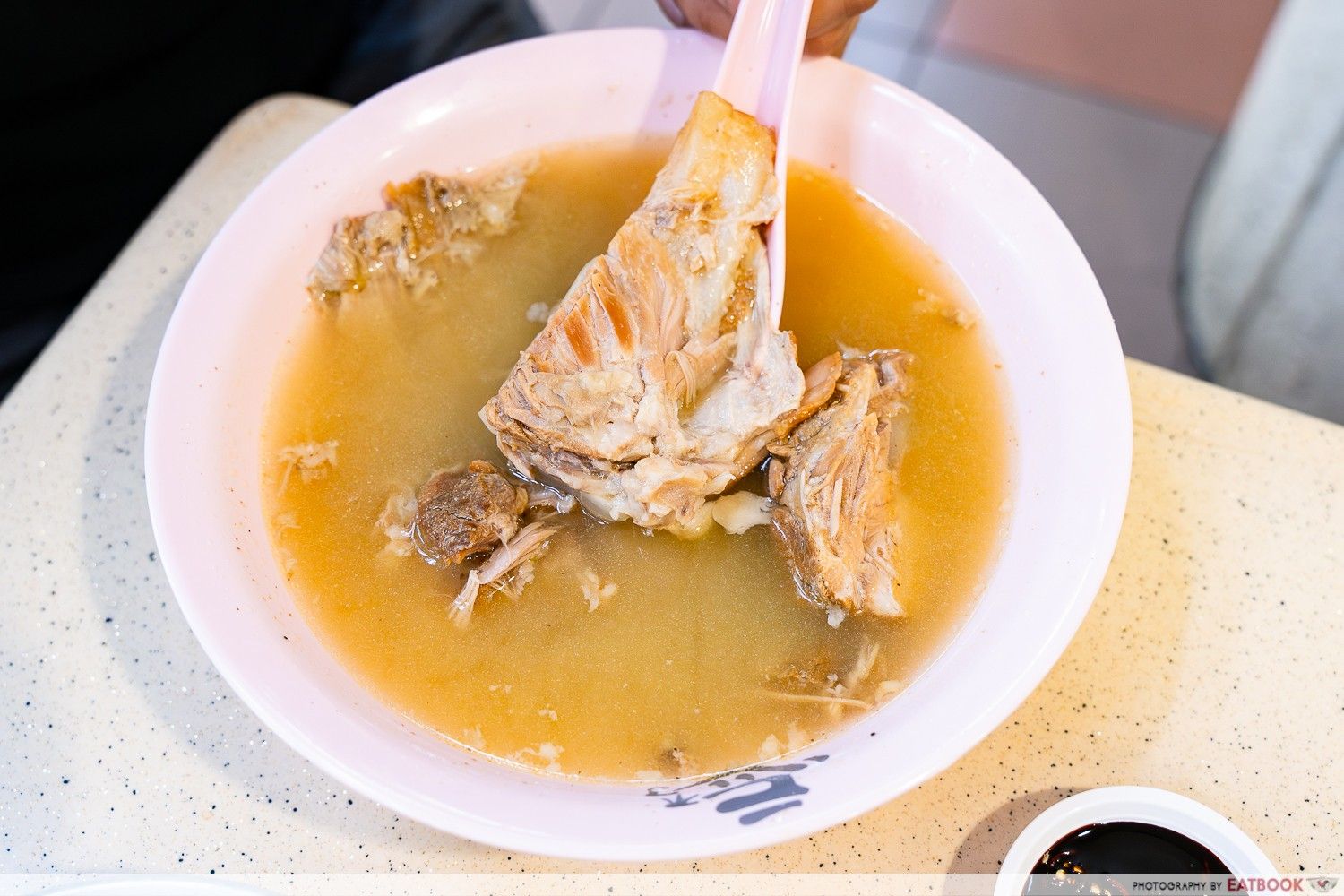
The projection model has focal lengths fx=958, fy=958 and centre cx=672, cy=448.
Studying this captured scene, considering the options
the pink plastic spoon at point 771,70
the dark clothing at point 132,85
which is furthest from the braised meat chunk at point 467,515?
the dark clothing at point 132,85

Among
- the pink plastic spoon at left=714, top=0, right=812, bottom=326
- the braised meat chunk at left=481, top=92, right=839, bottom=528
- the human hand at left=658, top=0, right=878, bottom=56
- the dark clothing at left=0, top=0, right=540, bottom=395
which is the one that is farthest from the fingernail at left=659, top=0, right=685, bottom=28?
the dark clothing at left=0, top=0, right=540, bottom=395

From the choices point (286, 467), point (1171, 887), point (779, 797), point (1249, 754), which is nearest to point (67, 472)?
point (286, 467)

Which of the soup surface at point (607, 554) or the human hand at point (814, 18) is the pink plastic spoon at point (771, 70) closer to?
the human hand at point (814, 18)

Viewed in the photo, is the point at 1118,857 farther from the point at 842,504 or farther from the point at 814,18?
the point at 814,18

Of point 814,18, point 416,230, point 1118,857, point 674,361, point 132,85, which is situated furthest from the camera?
point 132,85

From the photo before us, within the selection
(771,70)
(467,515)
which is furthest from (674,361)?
(771,70)

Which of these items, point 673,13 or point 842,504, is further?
point 673,13
